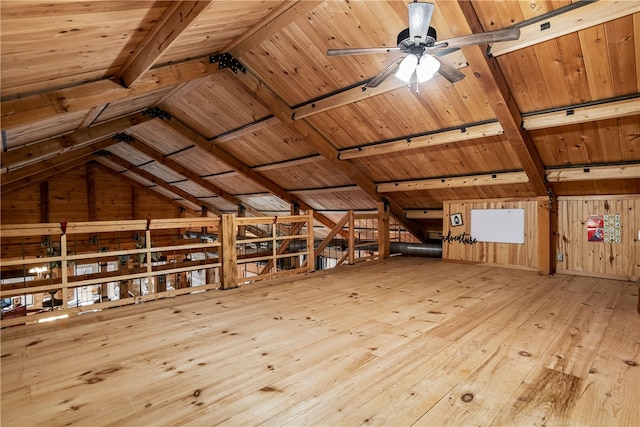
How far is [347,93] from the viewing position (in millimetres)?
4512

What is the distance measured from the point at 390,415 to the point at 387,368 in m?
0.48

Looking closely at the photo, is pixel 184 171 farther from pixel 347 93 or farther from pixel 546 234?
pixel 546 234

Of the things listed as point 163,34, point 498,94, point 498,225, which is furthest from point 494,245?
point 163,34

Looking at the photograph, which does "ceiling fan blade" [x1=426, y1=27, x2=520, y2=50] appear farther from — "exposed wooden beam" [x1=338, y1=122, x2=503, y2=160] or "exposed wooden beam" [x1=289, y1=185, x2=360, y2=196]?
"exposed wooden beam" [x1=289, y1=185, x2=360, y2=196]

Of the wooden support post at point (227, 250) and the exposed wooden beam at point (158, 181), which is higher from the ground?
the exposed wooden beam at point (158, 181)

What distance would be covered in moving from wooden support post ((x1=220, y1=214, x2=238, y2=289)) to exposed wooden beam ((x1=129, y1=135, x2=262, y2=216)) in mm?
6020

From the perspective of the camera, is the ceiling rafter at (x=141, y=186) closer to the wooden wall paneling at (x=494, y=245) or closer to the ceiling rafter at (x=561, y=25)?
the wooden wall paneling at (x=494, y=245)

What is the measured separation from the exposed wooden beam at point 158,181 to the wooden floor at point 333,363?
7867 millimetres

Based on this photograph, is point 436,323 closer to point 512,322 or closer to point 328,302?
point 512,322

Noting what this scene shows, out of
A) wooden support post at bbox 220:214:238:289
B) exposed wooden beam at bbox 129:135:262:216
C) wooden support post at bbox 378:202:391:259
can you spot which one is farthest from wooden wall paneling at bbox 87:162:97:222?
wooden support post at bbox 378:202:391:259

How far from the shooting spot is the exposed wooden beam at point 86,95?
3.16m

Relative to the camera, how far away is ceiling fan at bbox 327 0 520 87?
2179mm

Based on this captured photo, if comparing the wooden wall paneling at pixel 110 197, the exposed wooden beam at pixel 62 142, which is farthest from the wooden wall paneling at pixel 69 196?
the exposed wooden beam at pixel 62 142

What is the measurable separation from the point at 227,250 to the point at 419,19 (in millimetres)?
3317
